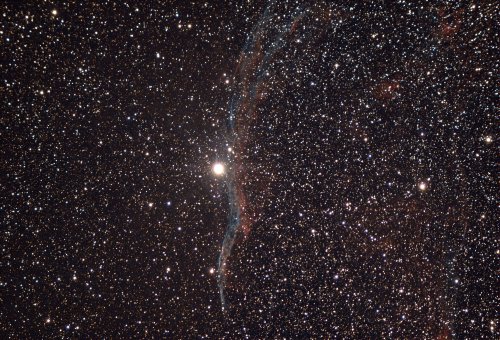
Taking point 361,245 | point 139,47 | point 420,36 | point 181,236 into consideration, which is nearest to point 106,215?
point 181,236

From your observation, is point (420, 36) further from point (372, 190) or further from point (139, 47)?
point (139, 47)

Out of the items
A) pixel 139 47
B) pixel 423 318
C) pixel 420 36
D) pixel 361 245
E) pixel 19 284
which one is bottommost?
pixel 423 318

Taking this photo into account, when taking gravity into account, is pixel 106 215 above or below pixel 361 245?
above

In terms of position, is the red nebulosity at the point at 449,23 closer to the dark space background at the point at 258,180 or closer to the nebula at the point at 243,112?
the dark space background at the point at 258,180

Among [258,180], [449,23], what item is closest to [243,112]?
[258,180]

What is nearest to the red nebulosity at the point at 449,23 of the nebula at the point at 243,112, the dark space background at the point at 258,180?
the dark space background at the point at 258,180

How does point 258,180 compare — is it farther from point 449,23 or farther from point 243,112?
point 449,23

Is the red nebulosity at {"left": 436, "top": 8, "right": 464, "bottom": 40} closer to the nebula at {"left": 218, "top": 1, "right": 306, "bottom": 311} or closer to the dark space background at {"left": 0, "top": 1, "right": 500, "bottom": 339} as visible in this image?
the dark space background at {"left": 0, "top": 1, "right": 500, "bottom": 339}

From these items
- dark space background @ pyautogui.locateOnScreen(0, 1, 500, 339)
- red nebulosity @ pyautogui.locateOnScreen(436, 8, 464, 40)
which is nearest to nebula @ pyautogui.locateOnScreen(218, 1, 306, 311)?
dark space background @ pyautogui.locateOnScreen(0, 1, 500, 339)
